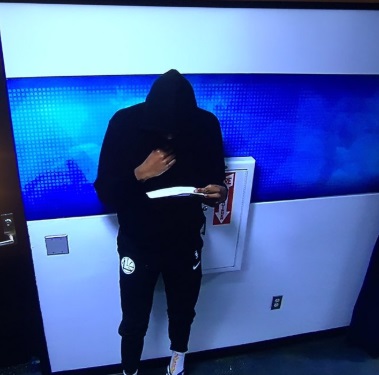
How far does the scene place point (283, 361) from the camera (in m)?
2.36

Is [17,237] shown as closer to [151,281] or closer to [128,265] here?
[128,265]

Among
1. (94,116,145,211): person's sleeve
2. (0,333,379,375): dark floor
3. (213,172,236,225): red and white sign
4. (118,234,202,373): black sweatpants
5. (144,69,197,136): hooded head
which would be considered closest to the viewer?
(144,69,197,136): hooded head

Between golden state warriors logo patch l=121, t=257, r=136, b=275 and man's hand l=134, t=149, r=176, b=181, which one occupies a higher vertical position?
man's hand l=134, t=149, r=176, b=181

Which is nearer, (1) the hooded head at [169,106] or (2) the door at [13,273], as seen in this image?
(1) the hooded head at [169,106]

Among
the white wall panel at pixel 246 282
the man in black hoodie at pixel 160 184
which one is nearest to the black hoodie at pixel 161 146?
the man in black hoodie at pixel 160 184

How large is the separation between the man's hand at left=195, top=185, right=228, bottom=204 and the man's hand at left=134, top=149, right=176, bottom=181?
6.8 inches

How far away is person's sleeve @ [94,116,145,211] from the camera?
1481mm

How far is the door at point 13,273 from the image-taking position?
1.56 m

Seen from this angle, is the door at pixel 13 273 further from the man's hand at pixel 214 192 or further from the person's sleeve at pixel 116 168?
the man's hand at pixel 214 192

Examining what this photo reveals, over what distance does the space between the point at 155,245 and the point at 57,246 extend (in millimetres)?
498

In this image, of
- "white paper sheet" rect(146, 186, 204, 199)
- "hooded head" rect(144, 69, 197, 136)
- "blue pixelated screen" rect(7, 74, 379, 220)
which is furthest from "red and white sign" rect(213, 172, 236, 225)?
"hooded head" rect(144, 69, 197, 136)

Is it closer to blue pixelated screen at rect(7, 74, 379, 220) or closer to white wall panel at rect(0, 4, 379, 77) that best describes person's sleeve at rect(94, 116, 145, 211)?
blue pixelated screen at rect(7, 74, 379, 220)

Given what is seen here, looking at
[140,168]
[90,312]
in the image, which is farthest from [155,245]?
[90,312]

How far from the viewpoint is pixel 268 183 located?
1.92 m
